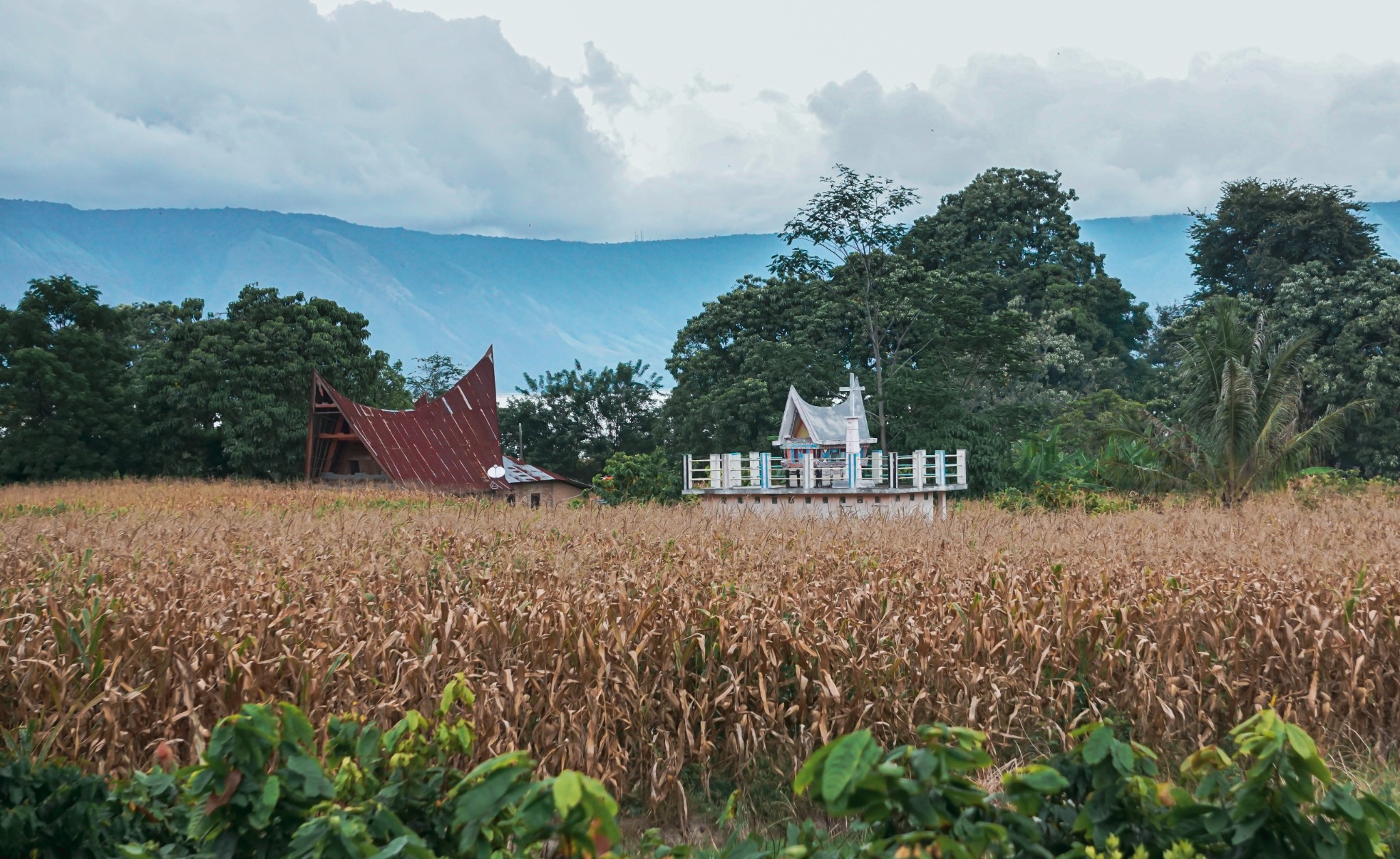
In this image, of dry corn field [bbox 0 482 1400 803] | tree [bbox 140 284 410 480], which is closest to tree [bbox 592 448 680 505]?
tree [bbox 140 284 410 480]

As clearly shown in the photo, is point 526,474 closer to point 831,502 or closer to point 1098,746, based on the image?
point 831,502

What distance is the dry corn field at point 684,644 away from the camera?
4.70 meters

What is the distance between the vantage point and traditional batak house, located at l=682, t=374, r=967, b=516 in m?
19.4

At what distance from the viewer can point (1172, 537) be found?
10.6 meters

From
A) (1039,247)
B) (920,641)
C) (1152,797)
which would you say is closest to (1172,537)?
(920,641)

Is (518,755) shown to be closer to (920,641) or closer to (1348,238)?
(920,641)

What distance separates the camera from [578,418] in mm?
43594

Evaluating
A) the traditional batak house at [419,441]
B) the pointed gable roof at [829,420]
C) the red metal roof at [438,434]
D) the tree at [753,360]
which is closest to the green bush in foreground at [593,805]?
the pointed gable roof at [829,420]

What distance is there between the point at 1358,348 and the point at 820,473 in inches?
780

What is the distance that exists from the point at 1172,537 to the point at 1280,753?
9.12 m

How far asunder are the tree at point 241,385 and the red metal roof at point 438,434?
238cm

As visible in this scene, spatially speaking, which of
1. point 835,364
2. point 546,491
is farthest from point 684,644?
point 546,491

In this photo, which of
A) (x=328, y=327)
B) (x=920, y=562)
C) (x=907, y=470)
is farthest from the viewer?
(x=328, y=327)

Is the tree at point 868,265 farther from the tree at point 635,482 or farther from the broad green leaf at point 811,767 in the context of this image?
the broad green leaf at point 811,767
